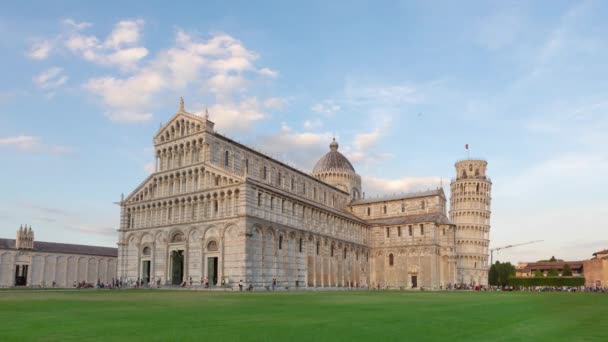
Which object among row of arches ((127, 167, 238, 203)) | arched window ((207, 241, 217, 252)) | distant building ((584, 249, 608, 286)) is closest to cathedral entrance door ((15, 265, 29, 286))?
row of arches ((127, 167, 238, 203))

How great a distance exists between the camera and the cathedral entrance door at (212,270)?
5725cm

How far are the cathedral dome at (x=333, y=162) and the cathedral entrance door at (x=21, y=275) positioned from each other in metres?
51.6

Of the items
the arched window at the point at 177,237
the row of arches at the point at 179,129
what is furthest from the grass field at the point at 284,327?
the row of arches at the point at 179,129

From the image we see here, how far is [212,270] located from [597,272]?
223 ft

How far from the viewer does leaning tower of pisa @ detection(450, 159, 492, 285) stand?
339ft

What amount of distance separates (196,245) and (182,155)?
37.0 feet

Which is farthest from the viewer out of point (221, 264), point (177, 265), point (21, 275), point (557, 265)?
point (557, 265)

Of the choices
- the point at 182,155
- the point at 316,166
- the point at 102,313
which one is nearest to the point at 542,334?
the point at 102,313

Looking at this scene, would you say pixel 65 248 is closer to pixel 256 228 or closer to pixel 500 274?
pixel 256 228

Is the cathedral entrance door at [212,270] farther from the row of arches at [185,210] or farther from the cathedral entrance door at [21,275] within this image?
the cathedral entrance door at [21,275]

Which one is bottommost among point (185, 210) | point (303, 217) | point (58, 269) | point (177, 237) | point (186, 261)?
point (58, 269)

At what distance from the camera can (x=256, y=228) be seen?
56.7 m

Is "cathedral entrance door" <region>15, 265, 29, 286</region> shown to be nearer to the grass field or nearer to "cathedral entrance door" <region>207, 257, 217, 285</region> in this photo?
"cathedral entrance door" <region>207, 257, 217, 285</region>

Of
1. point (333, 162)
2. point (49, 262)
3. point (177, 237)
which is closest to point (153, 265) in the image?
point (177, 237)
